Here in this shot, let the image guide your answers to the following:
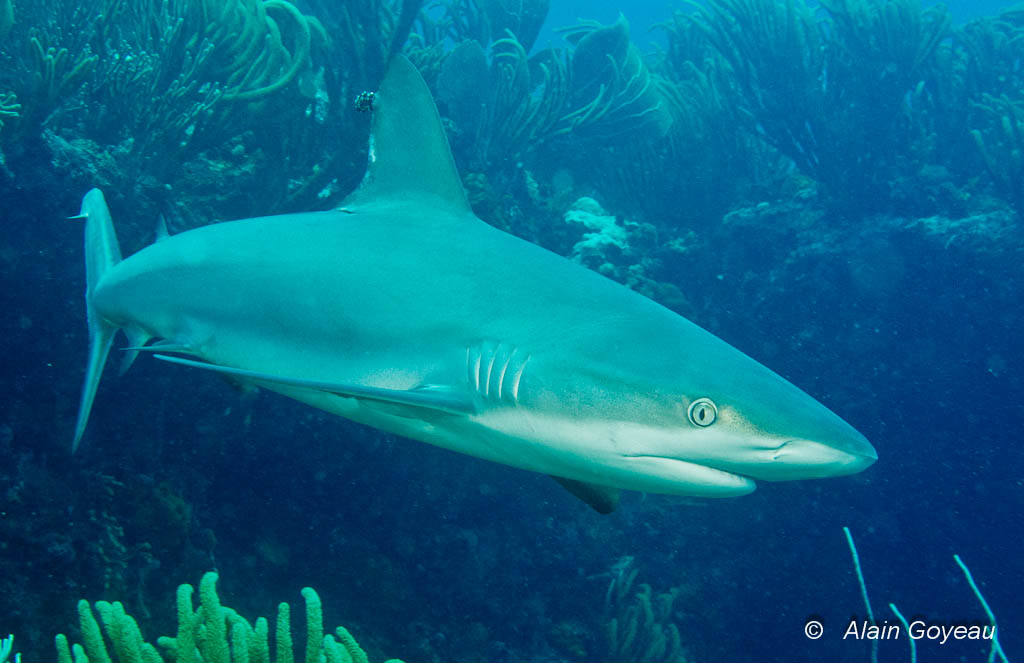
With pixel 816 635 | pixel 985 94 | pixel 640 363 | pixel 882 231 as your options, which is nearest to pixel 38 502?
pixel 640 363

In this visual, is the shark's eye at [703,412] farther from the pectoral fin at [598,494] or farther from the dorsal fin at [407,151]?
the dorsal fin at [407,151]

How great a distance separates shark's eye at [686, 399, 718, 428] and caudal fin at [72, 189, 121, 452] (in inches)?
113

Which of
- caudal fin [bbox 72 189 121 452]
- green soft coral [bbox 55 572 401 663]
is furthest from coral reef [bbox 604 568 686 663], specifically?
caudal fin [bbox 72 189 121 452]

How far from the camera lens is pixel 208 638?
2.16 m

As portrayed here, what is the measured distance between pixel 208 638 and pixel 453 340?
1371 millimetres

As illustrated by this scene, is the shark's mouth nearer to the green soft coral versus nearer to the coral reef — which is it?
the green soft coral

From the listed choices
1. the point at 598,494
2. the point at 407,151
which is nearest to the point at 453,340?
the point at 598,494

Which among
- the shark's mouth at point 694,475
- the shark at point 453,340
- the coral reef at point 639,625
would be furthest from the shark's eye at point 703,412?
the coral reef at point 639,625

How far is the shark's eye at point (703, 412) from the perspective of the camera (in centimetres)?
172

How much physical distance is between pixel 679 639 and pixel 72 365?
5173 millimetres

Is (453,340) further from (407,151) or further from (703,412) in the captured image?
(407,151)

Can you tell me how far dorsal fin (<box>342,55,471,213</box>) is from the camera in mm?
2795

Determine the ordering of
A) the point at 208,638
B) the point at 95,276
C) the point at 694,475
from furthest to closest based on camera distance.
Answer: the point at 95,276 < the point at 208,638 < the point at 694,475

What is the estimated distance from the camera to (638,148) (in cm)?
896
